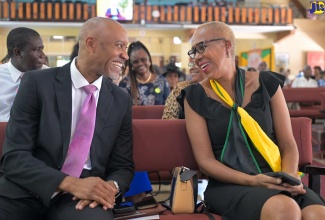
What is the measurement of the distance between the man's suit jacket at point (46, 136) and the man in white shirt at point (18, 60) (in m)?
1.03

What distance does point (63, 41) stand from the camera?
20.9 meters


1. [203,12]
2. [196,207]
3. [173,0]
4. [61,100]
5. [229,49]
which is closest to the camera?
[61,100]

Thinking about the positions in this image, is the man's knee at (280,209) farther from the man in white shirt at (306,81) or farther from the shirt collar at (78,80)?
the man in white shirt at (306,81)

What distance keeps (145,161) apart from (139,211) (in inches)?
16.5

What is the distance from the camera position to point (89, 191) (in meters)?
2.00

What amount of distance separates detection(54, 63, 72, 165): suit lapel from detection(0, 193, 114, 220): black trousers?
9.3 inches

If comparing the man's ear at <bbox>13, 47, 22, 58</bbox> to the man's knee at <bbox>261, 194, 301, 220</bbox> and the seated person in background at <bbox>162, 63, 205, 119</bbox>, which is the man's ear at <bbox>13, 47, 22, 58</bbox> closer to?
the seated person in background at <bbox>162, 63, 205, 119</bbox>

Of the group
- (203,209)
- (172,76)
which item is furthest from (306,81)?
(203,209)

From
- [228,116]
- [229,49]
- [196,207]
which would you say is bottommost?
[196,207]

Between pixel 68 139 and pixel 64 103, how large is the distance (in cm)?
18

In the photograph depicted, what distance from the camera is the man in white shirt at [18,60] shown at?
317 centimetres

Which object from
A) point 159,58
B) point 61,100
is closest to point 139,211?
point 61,100

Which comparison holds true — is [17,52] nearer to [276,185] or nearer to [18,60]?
[18,60]

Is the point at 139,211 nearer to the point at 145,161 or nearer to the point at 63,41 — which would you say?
the point at 145,161
